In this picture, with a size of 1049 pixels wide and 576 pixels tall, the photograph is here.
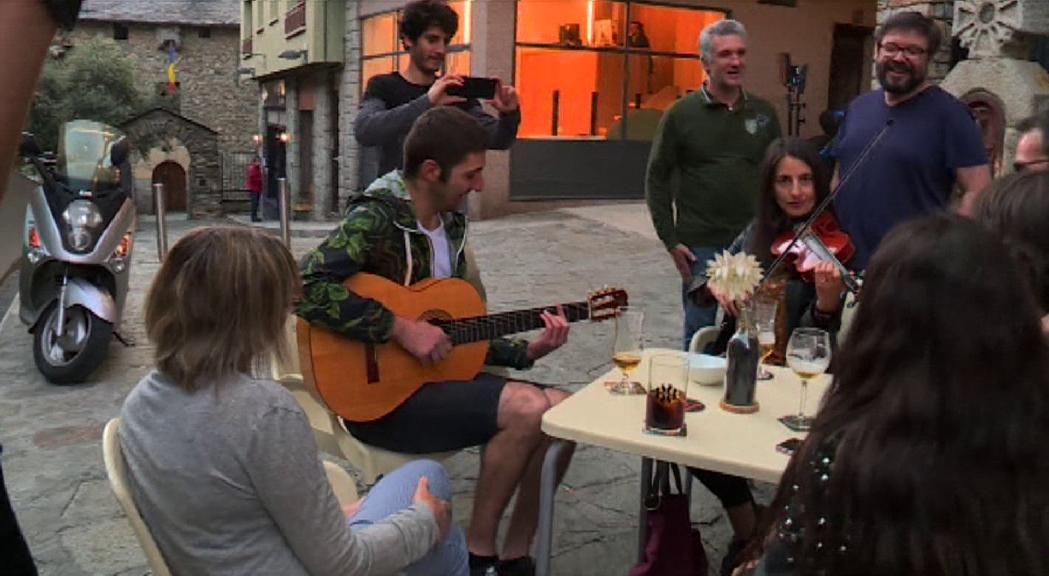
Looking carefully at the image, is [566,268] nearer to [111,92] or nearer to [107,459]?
[107,459]

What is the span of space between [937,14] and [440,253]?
5.97 metres

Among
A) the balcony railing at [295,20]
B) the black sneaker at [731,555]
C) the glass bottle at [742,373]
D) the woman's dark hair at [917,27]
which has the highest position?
the balcony railing at [295,20]

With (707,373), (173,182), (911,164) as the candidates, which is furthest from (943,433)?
(173,182)

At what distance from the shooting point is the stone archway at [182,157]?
102 feet

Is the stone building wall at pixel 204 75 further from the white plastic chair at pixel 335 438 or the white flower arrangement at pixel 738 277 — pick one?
the white flower arrangement at pixel 738 277

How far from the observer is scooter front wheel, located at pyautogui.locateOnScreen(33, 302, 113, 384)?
5.05m

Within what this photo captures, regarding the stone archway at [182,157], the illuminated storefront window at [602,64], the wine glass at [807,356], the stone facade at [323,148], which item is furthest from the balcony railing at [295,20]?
the wine glass at [807,356]

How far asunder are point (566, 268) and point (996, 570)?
7612mm

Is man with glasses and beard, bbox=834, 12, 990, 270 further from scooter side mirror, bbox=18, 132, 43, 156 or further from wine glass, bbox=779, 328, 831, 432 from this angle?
scooter side mirror, bbox=18, 132, 43, 156

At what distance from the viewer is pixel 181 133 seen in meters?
31.9

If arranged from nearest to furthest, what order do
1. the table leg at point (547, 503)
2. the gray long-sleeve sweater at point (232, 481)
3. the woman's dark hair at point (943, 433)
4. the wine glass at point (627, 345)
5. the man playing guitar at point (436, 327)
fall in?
the woman's dark hair at point (943, 433) < the gray long-sleeve sweater at point (232, 481) < the table leg at point (547, 503) < the wine glass at point (627, 345) < the man playing guitar at point (436, 327)

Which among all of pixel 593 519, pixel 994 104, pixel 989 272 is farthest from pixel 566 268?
pixel 989 272

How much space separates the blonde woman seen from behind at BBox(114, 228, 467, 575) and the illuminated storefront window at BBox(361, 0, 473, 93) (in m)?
11.6

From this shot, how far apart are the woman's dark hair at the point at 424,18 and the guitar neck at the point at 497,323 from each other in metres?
1.55
